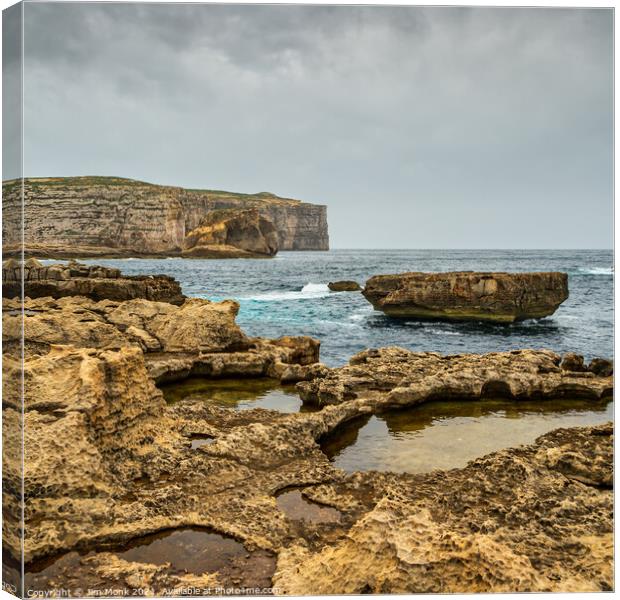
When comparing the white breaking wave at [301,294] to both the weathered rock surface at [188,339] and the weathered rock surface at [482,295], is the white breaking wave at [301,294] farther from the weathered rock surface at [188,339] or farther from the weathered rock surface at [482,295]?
the weathered rock surface at [482,295]

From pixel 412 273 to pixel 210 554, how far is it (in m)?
8.06

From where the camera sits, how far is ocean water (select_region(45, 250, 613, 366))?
29.3 ft

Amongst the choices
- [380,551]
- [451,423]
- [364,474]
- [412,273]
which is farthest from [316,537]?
[412,273]

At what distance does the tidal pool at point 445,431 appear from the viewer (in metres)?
5.73

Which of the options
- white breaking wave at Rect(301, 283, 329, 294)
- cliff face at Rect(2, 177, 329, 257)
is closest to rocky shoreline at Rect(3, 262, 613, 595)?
cliff face at Rect(2, 177, 329, 257)

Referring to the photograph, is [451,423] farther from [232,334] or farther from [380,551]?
[232,334]

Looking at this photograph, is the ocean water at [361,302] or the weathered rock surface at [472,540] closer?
the weathered rock surface at [472,540]

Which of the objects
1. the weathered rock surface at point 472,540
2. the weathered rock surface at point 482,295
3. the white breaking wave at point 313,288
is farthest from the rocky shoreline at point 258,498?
the white breaking wave at point 313,288

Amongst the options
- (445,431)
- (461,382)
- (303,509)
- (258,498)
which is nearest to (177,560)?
(258,498)

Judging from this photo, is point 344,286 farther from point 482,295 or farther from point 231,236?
point 482,295

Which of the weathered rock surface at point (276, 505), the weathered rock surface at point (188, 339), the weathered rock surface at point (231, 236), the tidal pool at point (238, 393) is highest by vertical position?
the weathered rock surface at point (231, 236)

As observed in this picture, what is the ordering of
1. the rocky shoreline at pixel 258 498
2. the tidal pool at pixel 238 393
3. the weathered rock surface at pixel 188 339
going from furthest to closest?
1. the weathered rock surface at pixel 188 339
2. the tidal pool at pixel 238 393
3. the rocky shoreline at pixel 258 498

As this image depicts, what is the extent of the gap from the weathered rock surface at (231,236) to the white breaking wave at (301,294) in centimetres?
140

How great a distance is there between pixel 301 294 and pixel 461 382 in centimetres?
491
